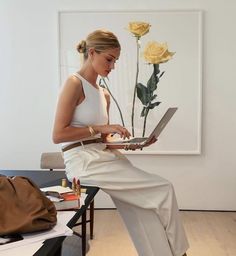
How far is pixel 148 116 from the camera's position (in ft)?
11.8

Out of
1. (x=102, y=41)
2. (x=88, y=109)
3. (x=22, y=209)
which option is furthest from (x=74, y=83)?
(x=22, y=209)

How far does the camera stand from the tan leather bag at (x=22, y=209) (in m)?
1.03

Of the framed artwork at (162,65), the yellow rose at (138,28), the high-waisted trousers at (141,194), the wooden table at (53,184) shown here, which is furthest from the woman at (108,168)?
the framed artwork at (162,65)

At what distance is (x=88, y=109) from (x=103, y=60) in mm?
237

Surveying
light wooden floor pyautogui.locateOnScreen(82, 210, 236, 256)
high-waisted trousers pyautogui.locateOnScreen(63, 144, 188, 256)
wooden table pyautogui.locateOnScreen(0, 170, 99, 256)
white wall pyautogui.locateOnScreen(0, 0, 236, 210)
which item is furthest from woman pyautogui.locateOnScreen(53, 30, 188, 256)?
white wall pyautogui.locateOnScreen(0, 0, 236, 210)

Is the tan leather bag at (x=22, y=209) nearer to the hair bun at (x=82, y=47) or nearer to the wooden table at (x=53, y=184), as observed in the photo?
the wooden table at (x=53, y=184)

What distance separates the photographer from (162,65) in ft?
11.7

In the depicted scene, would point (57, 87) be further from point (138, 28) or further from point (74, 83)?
point (74, 83)

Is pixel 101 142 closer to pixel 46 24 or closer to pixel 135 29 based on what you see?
pixel 135 29

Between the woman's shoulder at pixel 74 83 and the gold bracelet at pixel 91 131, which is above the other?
the woman's shoulder at pixel 74 83

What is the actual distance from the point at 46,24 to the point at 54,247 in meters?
3.01

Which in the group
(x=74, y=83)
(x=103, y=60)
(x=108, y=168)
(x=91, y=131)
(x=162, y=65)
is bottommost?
(x=108, y=168)

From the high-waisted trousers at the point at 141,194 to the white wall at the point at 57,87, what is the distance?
6.77 feet

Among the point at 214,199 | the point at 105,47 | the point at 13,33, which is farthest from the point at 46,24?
the point at 214,199
